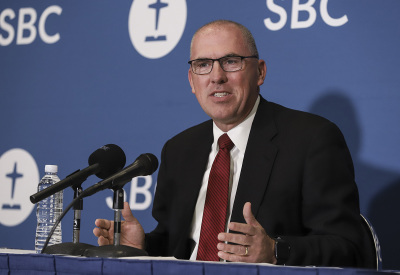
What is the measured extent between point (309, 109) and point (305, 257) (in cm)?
101

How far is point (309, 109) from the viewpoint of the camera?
246 centimetres

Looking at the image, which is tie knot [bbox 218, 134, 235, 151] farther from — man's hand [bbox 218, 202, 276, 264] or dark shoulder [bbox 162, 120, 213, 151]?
man's hand [bbox 218, 202, 276, 264]

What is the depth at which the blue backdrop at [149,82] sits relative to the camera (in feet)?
7.57

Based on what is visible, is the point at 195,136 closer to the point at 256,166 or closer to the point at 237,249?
the point at 256,166

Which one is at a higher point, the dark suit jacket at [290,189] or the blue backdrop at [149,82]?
the blue backdrop at [149,82]

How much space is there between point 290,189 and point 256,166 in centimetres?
14

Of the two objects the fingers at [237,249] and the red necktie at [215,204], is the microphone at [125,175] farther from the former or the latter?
the red necktie at [215,204]

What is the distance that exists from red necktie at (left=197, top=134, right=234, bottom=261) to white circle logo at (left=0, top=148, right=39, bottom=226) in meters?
1.44

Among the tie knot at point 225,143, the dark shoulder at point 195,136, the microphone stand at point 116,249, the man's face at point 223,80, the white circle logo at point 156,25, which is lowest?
the microphone stand at point 116,249

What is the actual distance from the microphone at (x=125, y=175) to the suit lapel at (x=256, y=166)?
1.66ft

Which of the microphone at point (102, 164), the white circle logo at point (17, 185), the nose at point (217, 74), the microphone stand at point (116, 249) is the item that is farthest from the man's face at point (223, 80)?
the white circle logo at point (17, 185)

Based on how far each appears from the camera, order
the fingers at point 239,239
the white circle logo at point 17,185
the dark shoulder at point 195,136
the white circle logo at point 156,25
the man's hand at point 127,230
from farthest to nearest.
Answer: the white circle logo at point 17,185 < the white circle logo at point 156,25 < the dark shoulder at point 195,136 < the man's hand at point 127,230 < the fingers at point 239,239

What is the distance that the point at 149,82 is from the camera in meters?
2.91

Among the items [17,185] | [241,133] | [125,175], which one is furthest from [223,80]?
[17,185]
